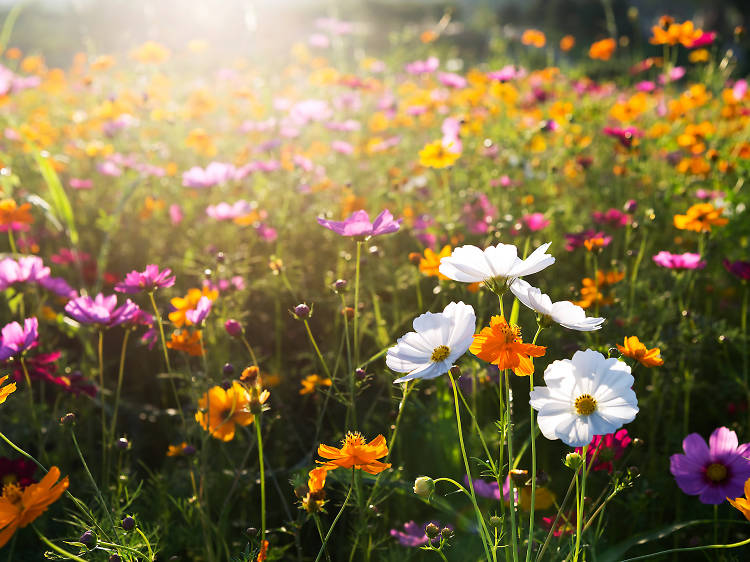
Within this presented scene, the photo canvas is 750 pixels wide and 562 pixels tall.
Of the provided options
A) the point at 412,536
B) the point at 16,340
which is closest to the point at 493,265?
the point at 412,536

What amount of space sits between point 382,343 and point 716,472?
0.68 metres

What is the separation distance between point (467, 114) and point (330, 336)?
4.82 feet

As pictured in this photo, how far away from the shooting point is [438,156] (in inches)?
72.2

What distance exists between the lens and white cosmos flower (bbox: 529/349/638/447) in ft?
2.27

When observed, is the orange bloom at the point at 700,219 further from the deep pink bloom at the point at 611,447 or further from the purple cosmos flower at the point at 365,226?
the purple cosmos flower at the point at 365,226

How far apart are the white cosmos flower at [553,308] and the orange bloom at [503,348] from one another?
42 millimetres

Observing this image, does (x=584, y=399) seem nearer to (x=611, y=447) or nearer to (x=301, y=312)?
(x=611, y=447)

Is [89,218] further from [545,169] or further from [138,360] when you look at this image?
[545,169]

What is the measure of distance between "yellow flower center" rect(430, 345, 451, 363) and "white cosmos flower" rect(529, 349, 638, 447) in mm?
112

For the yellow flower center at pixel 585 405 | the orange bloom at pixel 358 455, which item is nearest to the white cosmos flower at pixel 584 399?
the yellow flower center at pixel 585 405

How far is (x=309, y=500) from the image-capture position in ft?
2.76

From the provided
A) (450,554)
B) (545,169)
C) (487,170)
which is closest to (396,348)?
(450,554)

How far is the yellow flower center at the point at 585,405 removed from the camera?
0.72 m

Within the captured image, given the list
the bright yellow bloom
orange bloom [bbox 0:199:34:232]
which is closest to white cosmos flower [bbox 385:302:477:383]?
the bright yellow bloom
